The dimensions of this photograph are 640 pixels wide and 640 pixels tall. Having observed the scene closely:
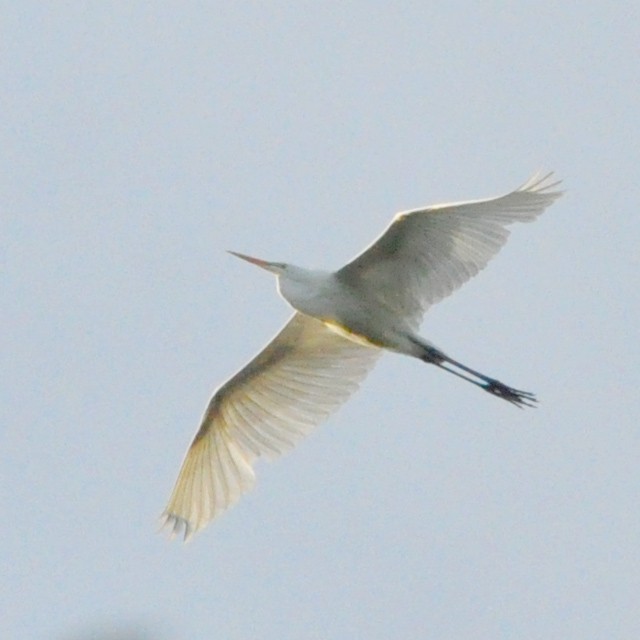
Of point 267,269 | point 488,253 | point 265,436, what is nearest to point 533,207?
point 488,253

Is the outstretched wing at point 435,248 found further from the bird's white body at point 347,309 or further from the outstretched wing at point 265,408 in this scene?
the outstretched wing at point 265,408

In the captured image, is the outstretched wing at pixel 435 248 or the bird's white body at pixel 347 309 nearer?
the outstretched wing at pixel 435 248

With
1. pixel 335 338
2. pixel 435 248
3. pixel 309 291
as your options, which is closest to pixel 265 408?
pixel 335 338

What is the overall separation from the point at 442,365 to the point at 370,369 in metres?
0.99

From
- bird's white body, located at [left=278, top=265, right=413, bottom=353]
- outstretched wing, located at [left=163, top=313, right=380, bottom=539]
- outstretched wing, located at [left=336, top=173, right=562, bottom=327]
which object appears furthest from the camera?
outstretched wing, located at [left=163, top=313, right=380, bottom=539]

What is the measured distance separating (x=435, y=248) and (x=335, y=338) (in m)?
1.51

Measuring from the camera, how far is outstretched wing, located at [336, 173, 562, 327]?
1211cm

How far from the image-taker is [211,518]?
13.7 meters

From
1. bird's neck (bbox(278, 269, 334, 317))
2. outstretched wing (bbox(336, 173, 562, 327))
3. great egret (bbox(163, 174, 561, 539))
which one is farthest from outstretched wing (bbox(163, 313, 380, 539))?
outstretched wing (bbox(336, 173, 562, 327))

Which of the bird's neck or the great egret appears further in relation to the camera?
the bird's neck

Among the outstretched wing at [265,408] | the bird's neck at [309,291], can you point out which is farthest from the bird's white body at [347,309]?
the outstretched wing at [265,408]

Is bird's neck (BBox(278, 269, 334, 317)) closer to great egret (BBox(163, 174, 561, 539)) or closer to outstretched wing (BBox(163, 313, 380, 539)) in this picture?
great egret (BBox(163, 174, 561, 539))

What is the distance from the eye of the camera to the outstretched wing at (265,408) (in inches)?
543

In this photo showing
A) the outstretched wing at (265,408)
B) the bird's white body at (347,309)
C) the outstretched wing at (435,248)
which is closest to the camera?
the outstretched wing at (435,248)
